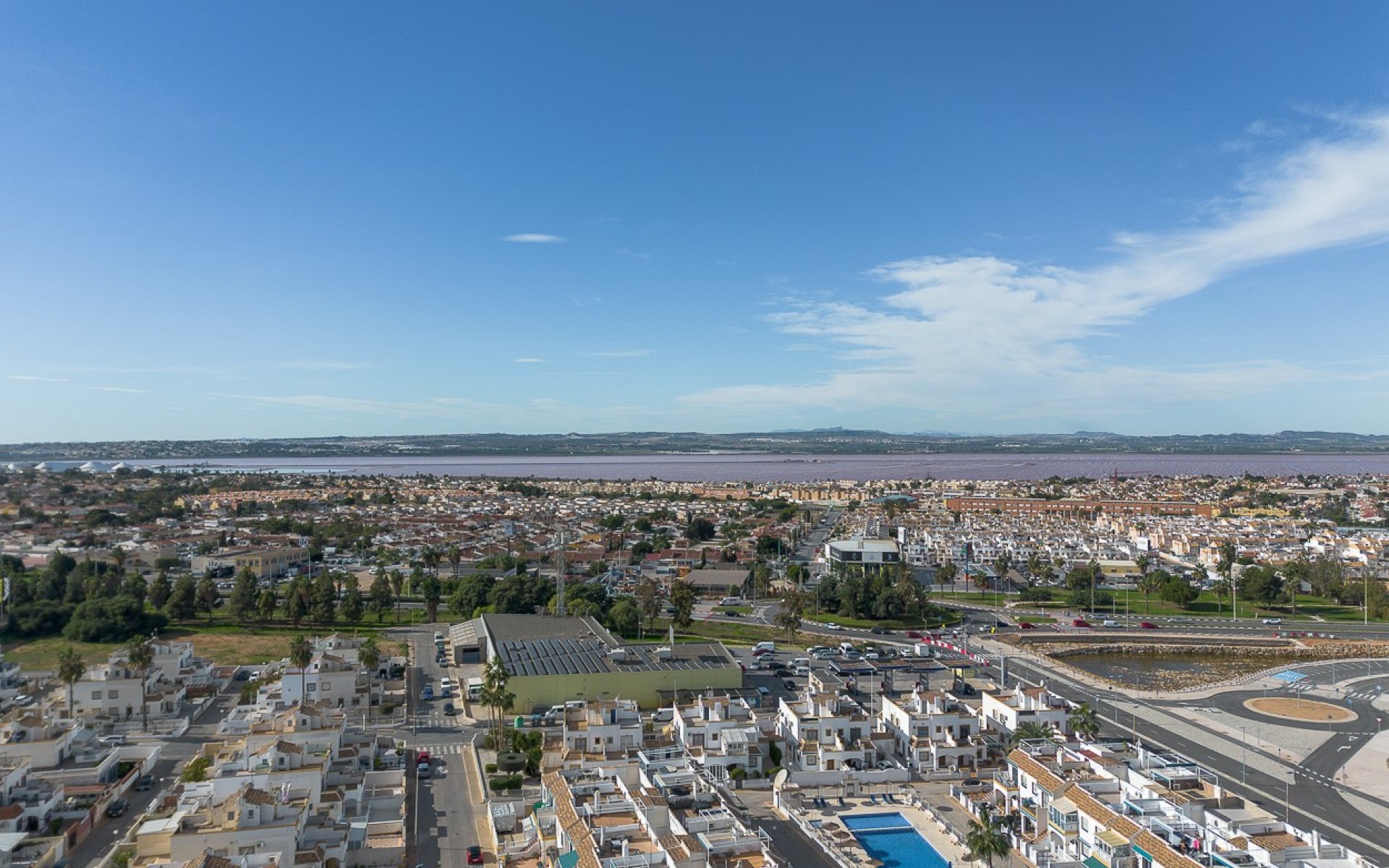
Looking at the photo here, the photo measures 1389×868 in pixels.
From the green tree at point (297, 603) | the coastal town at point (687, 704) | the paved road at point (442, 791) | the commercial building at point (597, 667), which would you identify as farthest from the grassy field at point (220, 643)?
the commercial building at point (597, 667)

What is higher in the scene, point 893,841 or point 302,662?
point 302,662

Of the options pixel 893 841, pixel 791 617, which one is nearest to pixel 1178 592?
pixel 791 617

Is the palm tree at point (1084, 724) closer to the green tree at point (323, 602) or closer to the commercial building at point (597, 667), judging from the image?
the commercial building at point (597, 667)

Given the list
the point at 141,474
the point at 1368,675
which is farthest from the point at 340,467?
the point at 1368,675

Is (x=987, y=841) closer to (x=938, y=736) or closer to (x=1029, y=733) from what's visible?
(x=1029, y=733)

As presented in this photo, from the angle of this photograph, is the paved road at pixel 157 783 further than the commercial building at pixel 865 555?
No

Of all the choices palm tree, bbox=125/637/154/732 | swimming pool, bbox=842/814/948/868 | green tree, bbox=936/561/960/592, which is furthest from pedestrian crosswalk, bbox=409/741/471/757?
green tree, bbox=936/561/960/592
